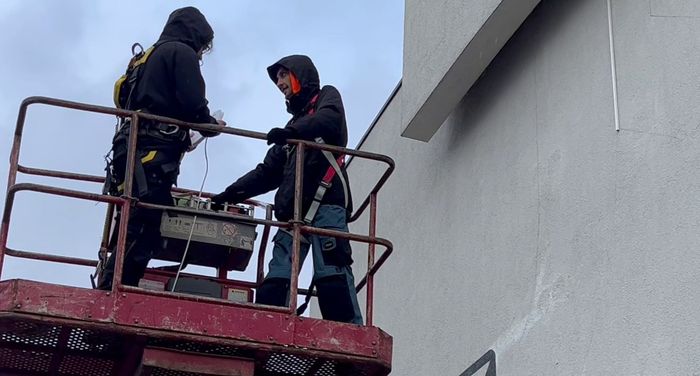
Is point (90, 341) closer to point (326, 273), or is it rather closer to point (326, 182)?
point (326, 273)

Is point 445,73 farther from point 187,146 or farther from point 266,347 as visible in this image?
point 266,347

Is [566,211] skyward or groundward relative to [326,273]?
skyward

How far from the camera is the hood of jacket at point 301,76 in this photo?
8930mm

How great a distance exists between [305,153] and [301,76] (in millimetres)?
643

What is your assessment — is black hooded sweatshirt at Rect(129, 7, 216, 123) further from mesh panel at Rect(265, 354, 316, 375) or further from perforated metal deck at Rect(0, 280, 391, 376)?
mesh panel at Rect(265, 354, 316, 375)

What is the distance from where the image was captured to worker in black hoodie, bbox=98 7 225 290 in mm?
8117

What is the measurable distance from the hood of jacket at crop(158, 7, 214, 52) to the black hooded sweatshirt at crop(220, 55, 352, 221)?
58 cm

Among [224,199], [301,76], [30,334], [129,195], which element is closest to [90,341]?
[30,334]

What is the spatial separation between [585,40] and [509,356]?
92.4 inches

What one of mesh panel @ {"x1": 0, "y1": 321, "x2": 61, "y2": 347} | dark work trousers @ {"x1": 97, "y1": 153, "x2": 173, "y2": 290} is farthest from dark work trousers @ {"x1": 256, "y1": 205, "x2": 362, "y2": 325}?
mesh panel @ {"x1": 0, "y1": 321, "x2": 61, "y2": 347}

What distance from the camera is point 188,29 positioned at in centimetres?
873

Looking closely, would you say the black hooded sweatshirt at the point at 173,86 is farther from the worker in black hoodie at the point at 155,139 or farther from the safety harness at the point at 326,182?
the safety harness at the point at 326,182

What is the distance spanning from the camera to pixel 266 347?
7.58 metres

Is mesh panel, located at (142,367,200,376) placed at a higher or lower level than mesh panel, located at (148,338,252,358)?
lower
